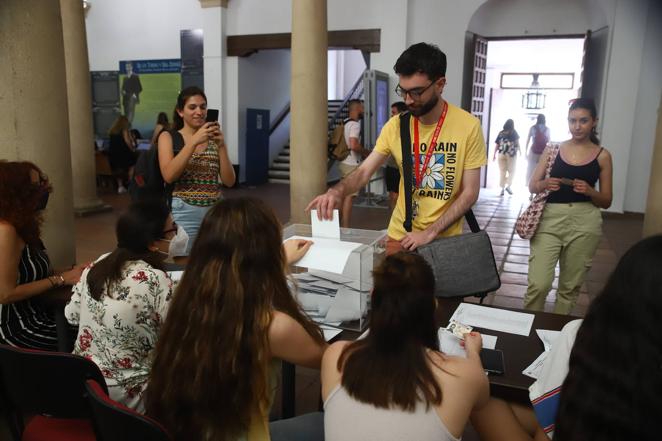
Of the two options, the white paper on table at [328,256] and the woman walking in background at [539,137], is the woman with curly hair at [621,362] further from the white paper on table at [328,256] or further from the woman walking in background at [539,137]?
the woman walking in background at [539,137]

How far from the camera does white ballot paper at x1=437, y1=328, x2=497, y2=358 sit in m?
1.77

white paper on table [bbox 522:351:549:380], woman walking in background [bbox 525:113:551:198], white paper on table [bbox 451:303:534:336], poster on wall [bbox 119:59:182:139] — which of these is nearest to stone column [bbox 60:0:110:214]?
poster on wall [bbox 119:59:182:139]

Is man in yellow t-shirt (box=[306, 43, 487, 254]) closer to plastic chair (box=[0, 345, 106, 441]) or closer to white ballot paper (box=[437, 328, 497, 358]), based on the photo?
white ballot paper (box=[437, 328, 497, 358])

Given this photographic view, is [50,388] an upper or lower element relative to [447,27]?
lower

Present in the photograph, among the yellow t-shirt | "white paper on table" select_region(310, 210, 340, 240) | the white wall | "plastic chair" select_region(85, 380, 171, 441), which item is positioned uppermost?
the white wall

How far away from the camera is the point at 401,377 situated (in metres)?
1.28

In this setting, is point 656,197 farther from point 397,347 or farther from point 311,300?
point 397,347

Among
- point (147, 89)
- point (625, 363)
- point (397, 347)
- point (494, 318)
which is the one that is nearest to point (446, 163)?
point (494, 318)

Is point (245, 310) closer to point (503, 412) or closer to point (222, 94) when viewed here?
point (503, 412)

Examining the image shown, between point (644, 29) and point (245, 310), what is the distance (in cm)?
870

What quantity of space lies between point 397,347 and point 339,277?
0.65 m

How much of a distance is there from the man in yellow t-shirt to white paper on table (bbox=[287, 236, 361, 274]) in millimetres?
471

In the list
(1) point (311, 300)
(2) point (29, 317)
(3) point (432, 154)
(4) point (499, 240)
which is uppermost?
(3) point (432, 154)

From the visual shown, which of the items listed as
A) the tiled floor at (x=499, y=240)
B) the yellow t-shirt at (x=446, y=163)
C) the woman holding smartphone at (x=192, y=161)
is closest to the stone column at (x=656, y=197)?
the tiled floor at (x=499, y=240)
